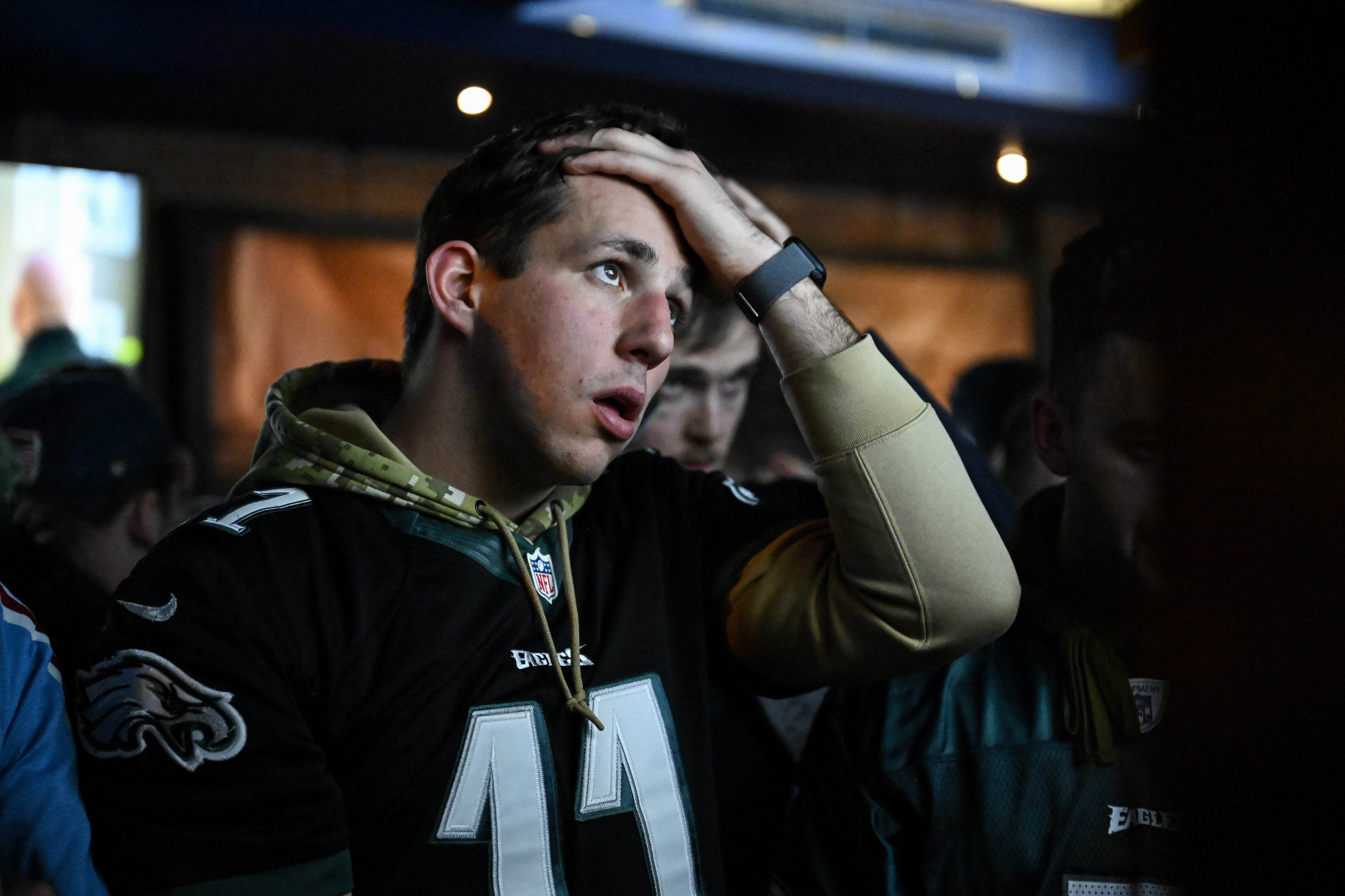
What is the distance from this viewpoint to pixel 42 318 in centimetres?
275

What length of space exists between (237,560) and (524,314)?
0.33 m

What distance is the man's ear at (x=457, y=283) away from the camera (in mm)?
1061

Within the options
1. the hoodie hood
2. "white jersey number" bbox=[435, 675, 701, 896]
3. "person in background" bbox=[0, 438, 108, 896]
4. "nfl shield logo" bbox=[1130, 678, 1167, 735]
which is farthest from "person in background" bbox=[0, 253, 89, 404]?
"nfl shield logo" bbox=[1130, 678, 1167, 735]

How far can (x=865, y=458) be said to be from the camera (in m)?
0.96

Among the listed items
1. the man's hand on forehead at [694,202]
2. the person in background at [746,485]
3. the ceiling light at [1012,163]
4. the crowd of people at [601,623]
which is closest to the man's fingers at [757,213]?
the person in background at [746,485]

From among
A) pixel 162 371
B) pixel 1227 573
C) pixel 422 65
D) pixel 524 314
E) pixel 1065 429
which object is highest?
pixel 422 65

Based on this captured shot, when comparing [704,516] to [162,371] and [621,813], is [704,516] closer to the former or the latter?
[621,813]

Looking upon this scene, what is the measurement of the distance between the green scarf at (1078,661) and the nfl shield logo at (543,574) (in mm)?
480

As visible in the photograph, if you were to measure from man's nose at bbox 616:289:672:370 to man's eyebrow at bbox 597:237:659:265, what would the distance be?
1.3 inches

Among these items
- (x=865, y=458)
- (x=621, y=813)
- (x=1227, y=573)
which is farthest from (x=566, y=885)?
(x=1227, y=573)

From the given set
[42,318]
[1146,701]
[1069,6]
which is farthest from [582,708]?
[1069,6]

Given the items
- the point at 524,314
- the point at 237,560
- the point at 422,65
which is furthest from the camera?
the point at 422,65

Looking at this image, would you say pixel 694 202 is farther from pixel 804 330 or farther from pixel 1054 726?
pixel 1054 726

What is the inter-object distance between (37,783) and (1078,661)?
0.90m
